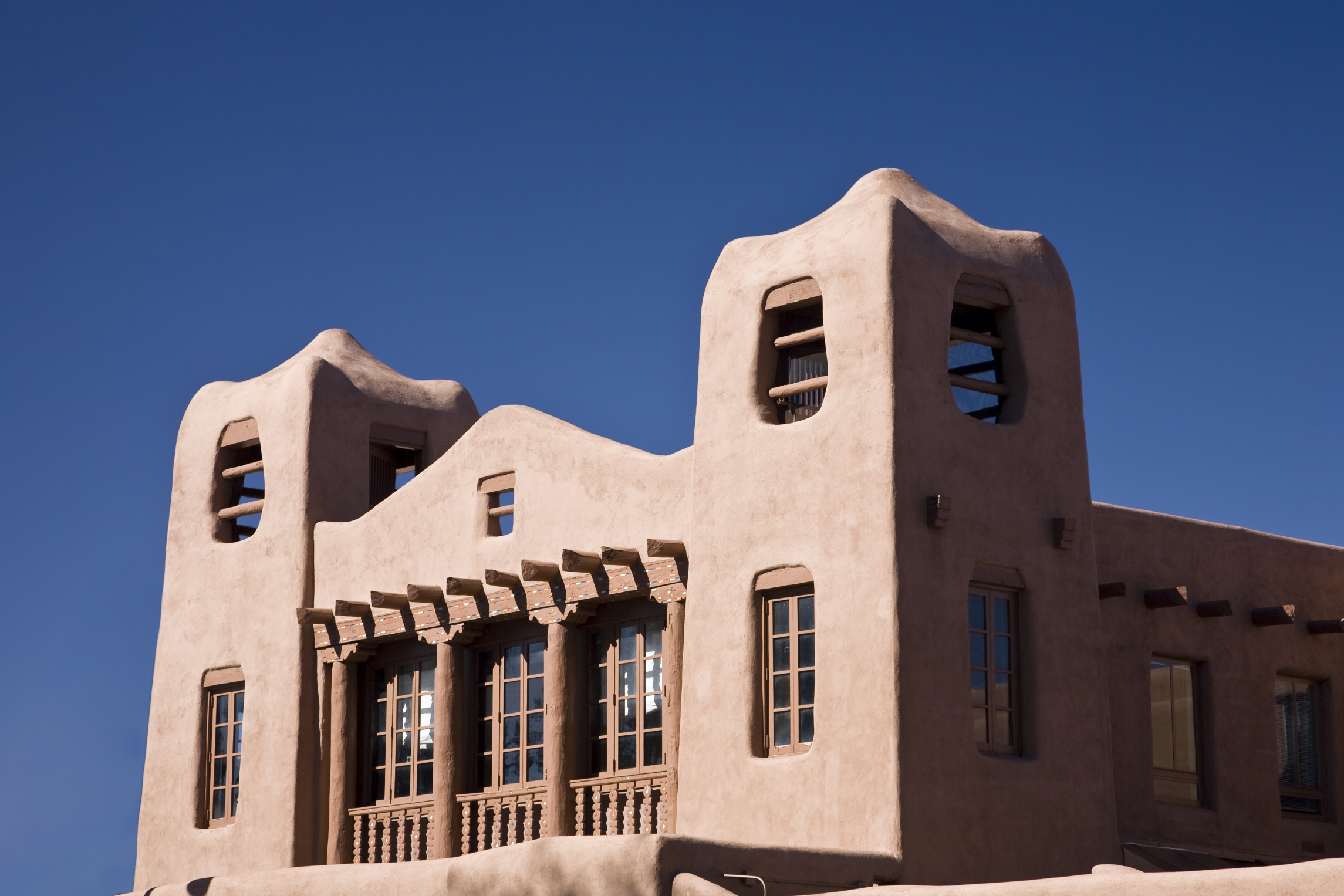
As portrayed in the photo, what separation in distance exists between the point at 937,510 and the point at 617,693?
4.27 m

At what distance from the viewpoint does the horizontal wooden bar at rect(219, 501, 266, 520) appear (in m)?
23.5

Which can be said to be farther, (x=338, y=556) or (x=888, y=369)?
(x=338, y=556)

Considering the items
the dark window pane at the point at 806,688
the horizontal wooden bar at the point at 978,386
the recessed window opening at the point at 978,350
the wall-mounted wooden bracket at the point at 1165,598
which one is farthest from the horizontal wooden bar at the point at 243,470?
the wall-mounted wooden bracket at the point at 1165,598

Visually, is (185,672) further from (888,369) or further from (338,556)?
(888,369)

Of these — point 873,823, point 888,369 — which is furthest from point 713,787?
point 888,369

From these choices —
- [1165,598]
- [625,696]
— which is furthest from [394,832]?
[1165,598]

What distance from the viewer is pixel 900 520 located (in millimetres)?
16594

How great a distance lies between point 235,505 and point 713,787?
9394 millimetres

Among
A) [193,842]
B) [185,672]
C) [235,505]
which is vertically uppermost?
[235,505]

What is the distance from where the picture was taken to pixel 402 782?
21125mm

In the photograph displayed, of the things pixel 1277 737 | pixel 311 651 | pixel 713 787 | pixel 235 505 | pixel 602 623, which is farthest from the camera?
pixel 235 505

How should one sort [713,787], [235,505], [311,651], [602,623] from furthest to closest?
[235,505] < [311,651] < [602,623] < [713,787]

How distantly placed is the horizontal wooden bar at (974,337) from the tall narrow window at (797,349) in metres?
1.24

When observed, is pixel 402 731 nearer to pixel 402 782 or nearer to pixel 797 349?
pixel 402 782
